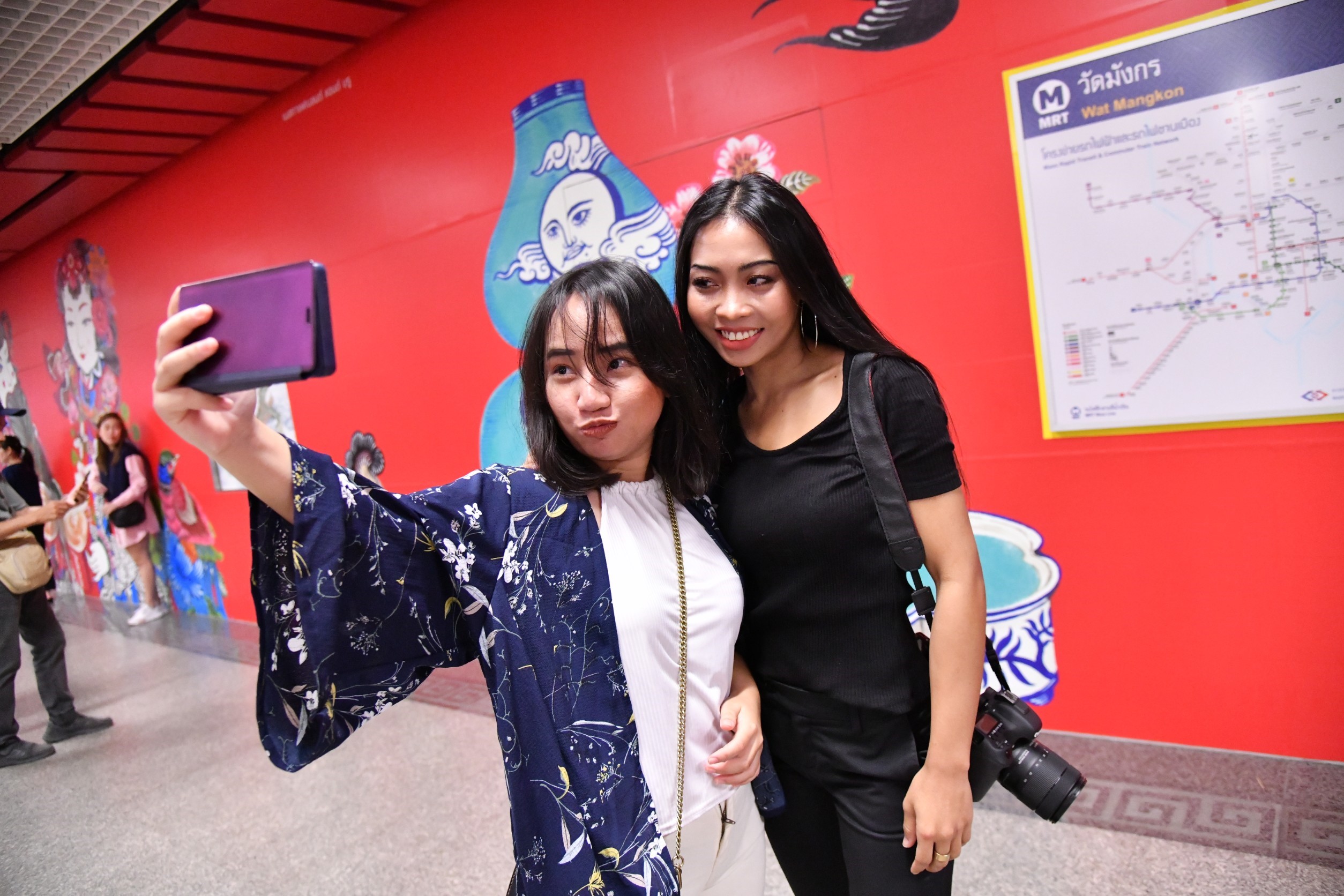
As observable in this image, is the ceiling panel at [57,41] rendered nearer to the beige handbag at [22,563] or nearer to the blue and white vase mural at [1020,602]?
the beige handbag at [22,563]

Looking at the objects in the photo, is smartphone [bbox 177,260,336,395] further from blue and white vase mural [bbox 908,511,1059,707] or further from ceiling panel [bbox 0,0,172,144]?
ceiling panel [bbox 0,0,172,144]

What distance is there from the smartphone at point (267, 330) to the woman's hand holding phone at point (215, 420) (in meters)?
0.01

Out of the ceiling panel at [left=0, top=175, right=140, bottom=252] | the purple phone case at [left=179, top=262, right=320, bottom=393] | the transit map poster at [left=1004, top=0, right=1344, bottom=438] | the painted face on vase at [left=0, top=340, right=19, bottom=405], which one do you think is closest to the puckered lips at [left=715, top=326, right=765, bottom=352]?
the purple phone case at [left=179, top=262, right=320, bottom=393]

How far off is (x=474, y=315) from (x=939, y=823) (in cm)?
328

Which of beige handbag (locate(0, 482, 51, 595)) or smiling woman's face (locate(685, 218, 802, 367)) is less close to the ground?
smiling woman's face (locate(685, 218, 802, 367))

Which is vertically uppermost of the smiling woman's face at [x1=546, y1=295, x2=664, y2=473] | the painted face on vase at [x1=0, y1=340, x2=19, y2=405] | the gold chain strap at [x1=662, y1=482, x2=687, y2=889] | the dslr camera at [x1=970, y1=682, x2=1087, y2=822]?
the painted face on vase at [x1=0, y1=340, x2=19, y2=405]

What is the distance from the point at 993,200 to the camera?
92.0 inches

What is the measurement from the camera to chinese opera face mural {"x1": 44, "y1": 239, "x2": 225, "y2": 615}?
624 cm

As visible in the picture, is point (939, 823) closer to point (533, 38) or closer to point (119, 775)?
point (533, 38)

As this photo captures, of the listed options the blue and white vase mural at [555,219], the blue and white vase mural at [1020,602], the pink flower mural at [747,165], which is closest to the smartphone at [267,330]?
the pink flower mural at [747,165]

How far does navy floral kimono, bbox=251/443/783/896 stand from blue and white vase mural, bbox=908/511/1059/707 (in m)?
1.78

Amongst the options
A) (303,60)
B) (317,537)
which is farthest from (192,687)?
(317,537)

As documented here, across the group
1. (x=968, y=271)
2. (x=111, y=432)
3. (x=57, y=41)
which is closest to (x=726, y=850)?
(x=968, y=271)

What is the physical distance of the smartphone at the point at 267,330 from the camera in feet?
2.44
